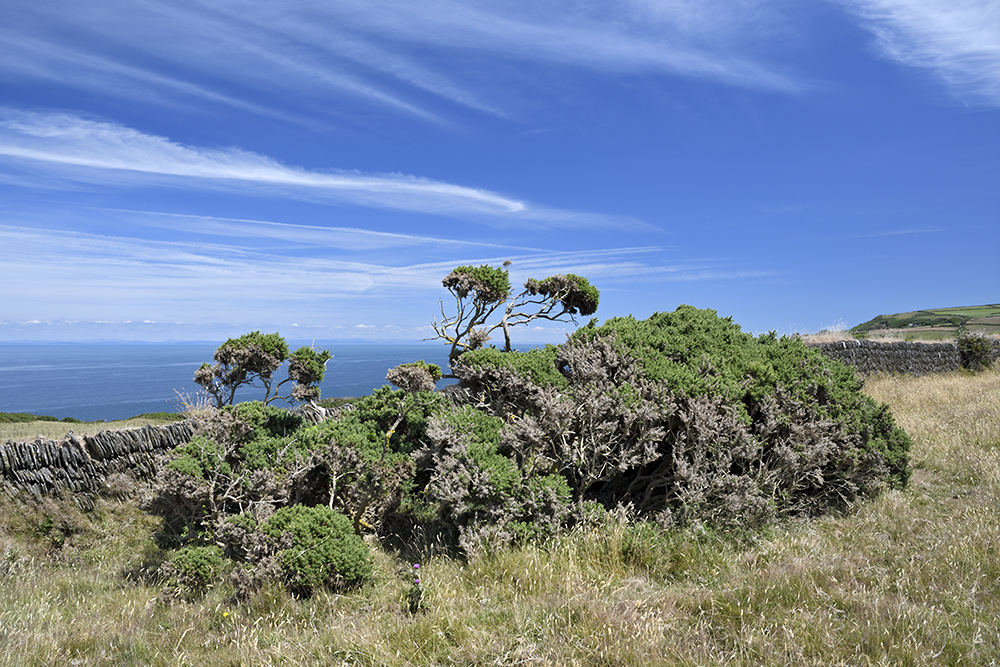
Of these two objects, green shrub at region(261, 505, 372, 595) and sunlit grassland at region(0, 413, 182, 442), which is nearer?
green shrub at region(261, 505, 372, 595)

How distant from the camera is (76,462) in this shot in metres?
8.42

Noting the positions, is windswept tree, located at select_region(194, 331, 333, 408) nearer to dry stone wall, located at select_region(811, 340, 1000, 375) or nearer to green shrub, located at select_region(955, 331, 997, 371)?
dry stone wall, located at select_region(811, 340, 1000, 375)

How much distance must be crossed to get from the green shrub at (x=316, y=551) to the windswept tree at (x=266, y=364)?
9.26 metres

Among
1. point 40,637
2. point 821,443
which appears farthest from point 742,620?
point 40,637

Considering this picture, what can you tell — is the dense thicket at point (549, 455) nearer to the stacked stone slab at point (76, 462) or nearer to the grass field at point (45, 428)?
the stacked stone slab at point (76, 462)

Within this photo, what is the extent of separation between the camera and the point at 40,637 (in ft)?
12.5

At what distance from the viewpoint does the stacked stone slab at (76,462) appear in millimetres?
8094

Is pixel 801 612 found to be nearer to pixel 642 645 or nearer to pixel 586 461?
pixel 642 645

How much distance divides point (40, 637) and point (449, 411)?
3934 mm

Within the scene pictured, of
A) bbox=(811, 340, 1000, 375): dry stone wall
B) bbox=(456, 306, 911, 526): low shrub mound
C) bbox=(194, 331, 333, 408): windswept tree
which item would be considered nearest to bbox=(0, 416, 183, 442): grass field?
bbox=(194, 331, 333, 408): windswept tree

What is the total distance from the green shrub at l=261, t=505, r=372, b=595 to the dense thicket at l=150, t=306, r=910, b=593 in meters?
0.02


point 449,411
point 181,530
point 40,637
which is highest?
point 449,411

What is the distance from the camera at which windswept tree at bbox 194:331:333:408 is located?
1409cm

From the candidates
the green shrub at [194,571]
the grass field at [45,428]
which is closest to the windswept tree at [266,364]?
the grass field at [45,428]
